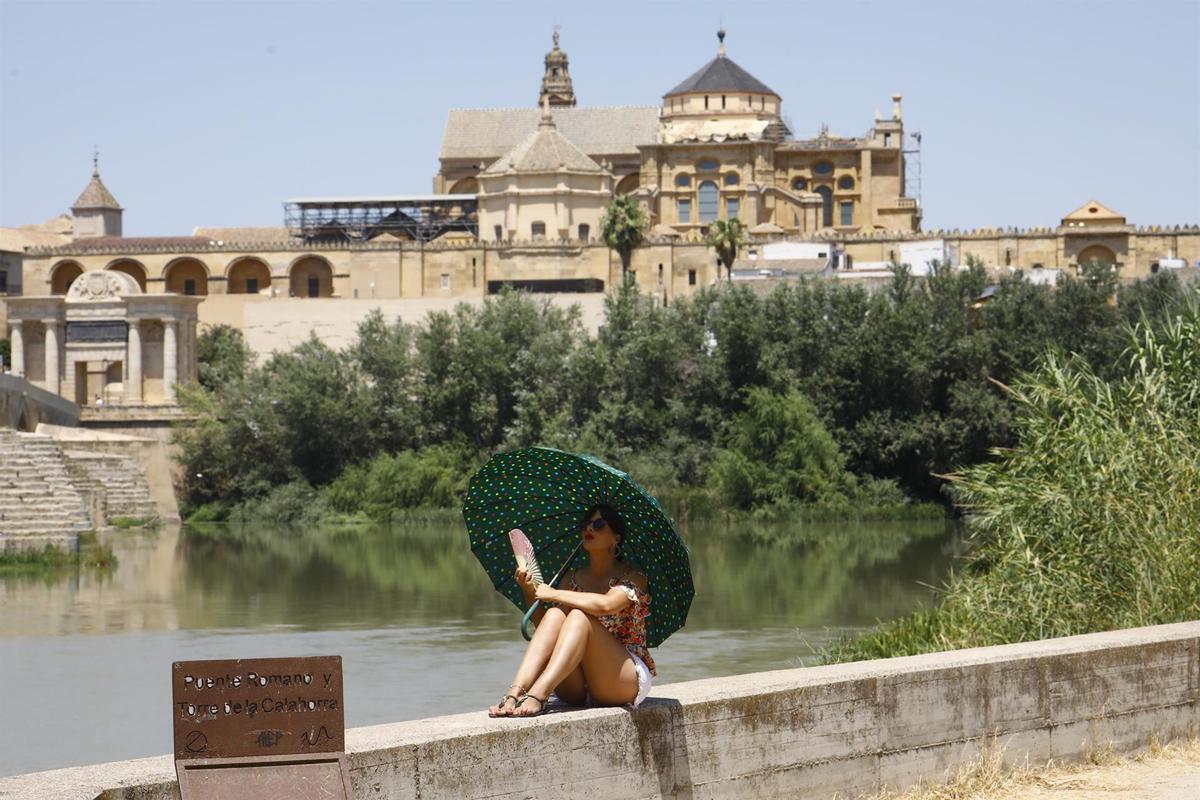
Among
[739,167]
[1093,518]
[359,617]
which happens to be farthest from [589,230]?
[1093,518]

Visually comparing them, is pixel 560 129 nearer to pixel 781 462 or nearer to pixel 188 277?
pixel 188 277

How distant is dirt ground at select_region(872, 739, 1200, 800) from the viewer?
7.38 metres

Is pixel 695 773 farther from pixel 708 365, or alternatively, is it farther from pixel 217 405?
pixel 217 405

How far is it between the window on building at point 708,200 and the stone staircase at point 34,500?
4062cm

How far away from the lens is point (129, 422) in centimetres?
4891

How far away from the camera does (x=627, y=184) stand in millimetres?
79375

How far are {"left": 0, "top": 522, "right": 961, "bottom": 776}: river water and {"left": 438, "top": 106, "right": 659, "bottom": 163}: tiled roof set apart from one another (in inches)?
1759

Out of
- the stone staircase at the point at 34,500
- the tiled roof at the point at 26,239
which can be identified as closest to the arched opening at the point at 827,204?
the tiled roof at the point at 26,239

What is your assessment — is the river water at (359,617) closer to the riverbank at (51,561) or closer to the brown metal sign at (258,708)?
the riverbank at (51,561)

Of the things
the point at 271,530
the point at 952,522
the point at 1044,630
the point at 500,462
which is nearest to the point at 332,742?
the point at 500,462

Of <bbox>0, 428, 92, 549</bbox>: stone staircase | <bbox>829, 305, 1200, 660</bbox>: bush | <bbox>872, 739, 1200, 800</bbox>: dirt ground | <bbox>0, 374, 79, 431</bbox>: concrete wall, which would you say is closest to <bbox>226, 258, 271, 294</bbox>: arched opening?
<bbox>0, 374, 79, 431</bbox>: concrete wall

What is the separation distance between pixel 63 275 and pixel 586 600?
70.1 meters

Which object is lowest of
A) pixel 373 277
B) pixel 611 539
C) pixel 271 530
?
pixel 271 530

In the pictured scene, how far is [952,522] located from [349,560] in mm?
12903
